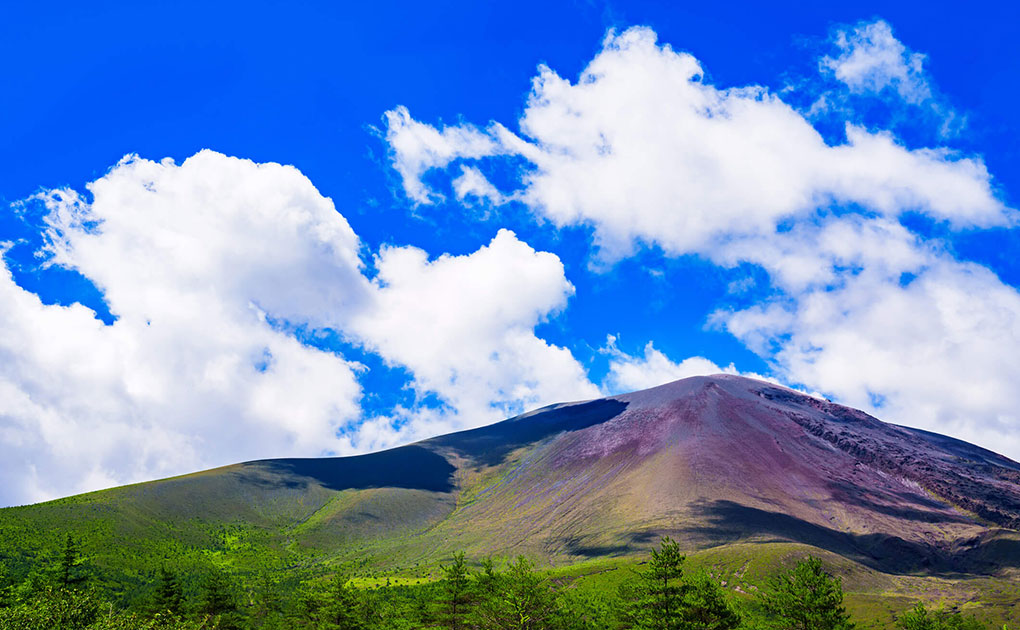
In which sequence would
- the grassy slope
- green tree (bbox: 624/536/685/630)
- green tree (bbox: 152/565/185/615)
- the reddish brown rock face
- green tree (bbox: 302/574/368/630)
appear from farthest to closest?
the reddish brown rock face
the grassy slope
green tree (bbox: 152/565/185/615)
green tree (bbox: 302/574/368/630)
green tree (bbox: 624/536/685/630)

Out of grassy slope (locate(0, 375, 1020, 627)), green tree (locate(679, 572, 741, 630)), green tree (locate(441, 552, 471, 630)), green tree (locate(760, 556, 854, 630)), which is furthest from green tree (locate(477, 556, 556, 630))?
grassy slope (locate(0, 375, 1020, 627))

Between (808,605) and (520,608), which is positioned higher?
(520,608)

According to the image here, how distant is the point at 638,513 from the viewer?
5822 inches

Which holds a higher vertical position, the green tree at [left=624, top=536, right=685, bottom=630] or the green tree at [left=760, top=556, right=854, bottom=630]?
the green tree at [left=624, top=536, right=685, bottom=630]

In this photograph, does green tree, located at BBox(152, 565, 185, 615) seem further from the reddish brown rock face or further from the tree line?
the reddish brown rock face

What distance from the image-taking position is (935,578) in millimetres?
121375

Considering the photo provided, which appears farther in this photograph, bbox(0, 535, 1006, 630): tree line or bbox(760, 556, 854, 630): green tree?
bbox(760, 556, 854, 630): green tree

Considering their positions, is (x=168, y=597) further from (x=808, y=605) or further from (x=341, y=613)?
(x=808, y=605)

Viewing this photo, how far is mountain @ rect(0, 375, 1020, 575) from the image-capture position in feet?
430

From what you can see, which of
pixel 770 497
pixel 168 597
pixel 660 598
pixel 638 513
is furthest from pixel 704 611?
pixel 770 497

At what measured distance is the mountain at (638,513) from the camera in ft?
430

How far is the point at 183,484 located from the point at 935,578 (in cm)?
19021

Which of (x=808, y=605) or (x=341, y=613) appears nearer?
(x=808, y=605)

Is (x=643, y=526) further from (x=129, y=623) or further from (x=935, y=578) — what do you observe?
(x=129, y=623)
